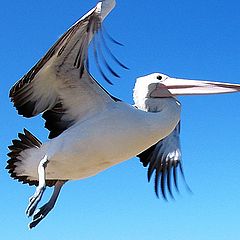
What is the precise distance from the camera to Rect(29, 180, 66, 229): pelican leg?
22.1 feet

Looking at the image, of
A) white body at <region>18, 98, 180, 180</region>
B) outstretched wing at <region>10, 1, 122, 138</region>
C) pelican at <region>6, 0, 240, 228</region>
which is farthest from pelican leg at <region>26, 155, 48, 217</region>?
outstretched wing at <region>10, 1, 122, 138</region>

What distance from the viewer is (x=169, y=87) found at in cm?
755

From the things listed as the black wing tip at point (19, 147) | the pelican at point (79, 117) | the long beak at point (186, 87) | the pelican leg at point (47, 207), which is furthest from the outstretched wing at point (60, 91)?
the pelican leg at point (47, 207)

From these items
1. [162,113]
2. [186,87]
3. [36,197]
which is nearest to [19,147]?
[36,197]

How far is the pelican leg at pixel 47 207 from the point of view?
22.1 ft

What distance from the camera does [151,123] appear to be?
23.1ft

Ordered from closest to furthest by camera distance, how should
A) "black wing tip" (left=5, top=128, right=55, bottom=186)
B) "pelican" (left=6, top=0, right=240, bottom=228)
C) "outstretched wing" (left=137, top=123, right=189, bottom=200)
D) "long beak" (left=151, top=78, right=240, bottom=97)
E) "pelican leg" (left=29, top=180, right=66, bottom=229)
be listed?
"pelican leg" (left=29, top=180, right=66, bottom=229) < "pelican" (left=6, top=0, right=240, bottom=228) < "long beak" (left=151, top=78, right=240, bottom=97) < "black wing tip" (left=5, top=128, right=55, bottom=186) < "outstretched wing" (left=137, top=123, right=189, bottom=200)

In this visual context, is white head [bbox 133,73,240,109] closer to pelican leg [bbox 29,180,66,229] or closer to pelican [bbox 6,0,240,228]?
pelican [bbox 6,0,240,228]

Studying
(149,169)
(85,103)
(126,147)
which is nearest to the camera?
(126,147)

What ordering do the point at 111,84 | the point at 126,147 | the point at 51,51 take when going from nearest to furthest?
the point at 111,84, the point at 51,51, the point at 126,147

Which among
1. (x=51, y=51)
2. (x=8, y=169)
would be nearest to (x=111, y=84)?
(x=51, y=51)

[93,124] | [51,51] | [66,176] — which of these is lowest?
[66,176]

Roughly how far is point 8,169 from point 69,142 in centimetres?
106

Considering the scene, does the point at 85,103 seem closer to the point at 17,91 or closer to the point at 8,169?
the point at 17,91
